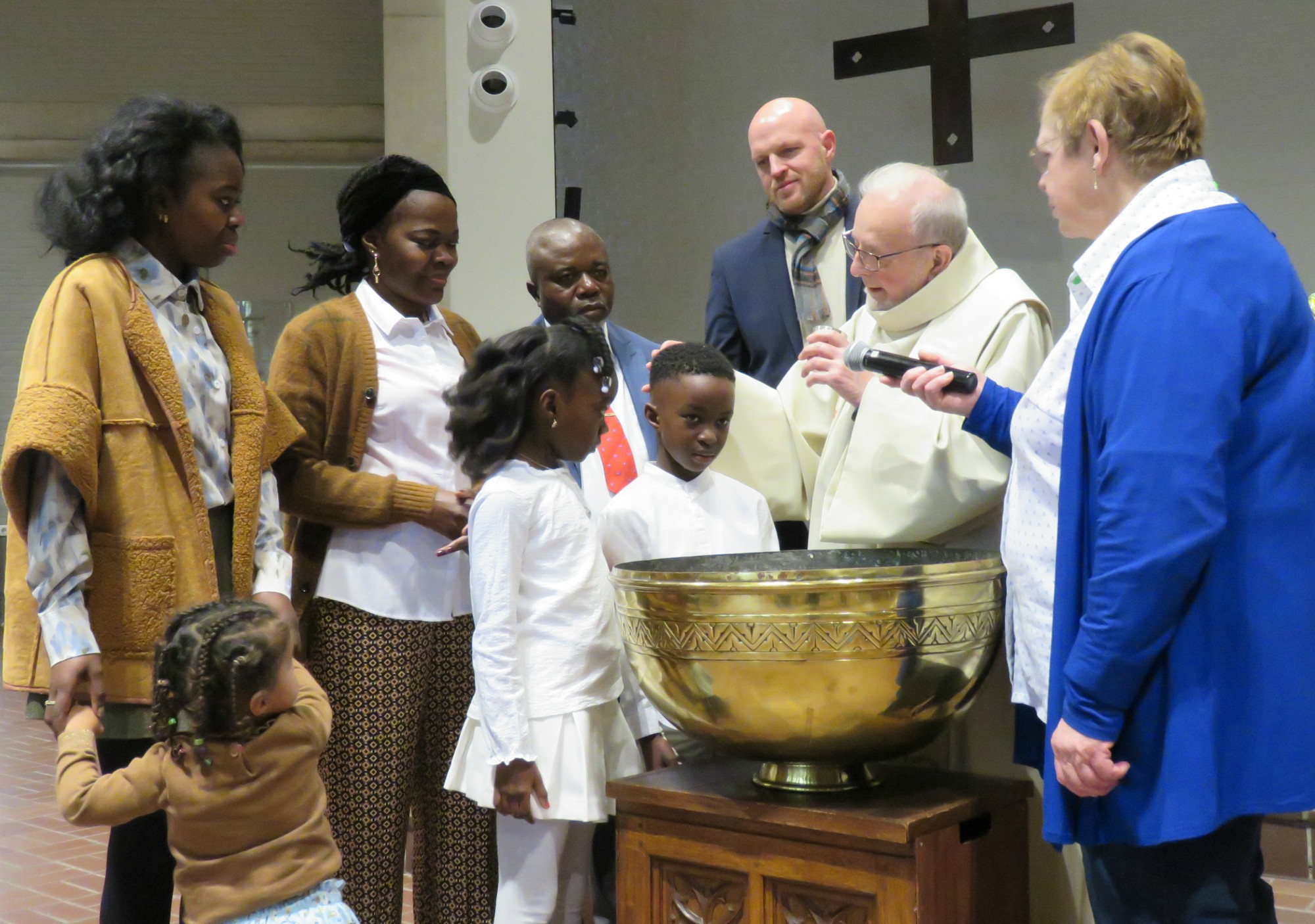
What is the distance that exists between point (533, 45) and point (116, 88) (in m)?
5.03

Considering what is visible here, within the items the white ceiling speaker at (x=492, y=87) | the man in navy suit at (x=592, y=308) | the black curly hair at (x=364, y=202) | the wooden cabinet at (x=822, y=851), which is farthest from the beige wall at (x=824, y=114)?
the wooden cabinet at (x=822, y=851)

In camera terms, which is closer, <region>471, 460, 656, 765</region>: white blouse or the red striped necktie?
<region>471, 460, 656, 765</region>: white blouse

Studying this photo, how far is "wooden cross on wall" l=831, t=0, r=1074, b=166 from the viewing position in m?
5.65

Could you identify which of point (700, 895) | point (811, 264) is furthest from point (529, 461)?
point (811, 264)

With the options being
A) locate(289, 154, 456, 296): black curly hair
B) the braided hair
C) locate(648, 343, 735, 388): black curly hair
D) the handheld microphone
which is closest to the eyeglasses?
the handheld microphone

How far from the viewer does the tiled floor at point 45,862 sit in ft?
11.8

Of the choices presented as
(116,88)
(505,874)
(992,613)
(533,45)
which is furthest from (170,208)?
(116,88)

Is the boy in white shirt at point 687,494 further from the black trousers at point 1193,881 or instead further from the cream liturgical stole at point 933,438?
the black trousers at point 1193,881

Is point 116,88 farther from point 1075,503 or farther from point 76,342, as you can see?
point 1075,503

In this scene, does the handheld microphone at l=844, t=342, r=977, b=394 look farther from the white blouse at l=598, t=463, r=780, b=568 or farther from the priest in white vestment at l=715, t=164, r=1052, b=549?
the white blouse at l=598, t=463, r=780, b=568

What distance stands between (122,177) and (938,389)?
1.29 meters

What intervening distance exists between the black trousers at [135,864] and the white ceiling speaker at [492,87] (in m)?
3.75

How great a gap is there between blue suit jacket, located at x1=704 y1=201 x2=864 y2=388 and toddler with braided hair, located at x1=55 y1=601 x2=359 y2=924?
165 centimetres

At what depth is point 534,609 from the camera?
226cm
